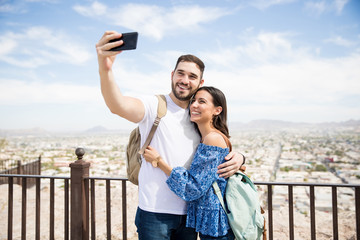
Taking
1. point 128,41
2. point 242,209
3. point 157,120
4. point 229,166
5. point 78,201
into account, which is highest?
point 128,41

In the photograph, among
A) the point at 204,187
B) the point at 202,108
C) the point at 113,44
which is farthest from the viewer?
the point at 202,108

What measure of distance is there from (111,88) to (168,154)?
23.2 inches

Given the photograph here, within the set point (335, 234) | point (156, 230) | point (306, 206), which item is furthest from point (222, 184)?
point (306, 206)

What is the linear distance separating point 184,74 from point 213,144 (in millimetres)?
551

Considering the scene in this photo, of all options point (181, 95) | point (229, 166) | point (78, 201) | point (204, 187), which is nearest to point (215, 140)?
point (229, 166)

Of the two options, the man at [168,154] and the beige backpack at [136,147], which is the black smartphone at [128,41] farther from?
the beige backpack at [136,147]

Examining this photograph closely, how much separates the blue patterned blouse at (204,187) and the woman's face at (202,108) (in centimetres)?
20

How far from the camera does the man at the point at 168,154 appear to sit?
159 cm

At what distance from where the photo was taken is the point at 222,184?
158cm

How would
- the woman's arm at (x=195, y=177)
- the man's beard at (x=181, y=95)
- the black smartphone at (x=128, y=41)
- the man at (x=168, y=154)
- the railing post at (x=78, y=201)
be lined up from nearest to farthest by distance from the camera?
the black smartphone at (x=128, y=41), the woman's arm at (x=195, y=177), the man at (x=168, y=154), the man's beard at (x=181, y=95), the railing post at (x=78, y=201)

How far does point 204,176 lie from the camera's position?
4.89ft

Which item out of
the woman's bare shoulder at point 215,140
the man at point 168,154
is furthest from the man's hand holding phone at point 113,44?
the woman's bare shoulder at point 215,140

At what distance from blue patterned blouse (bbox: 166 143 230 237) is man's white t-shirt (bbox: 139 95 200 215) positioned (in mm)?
103

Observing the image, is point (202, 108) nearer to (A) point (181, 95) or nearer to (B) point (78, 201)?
(A) point (181, 95)
